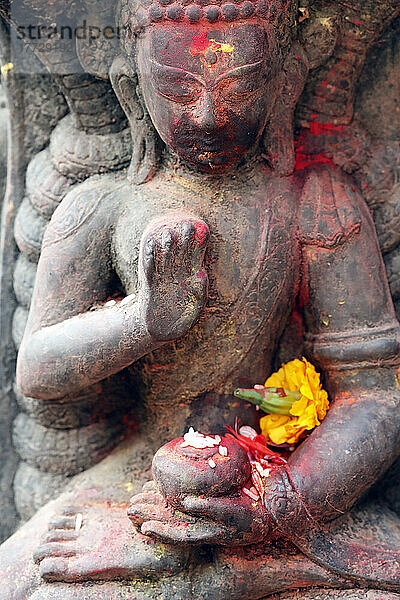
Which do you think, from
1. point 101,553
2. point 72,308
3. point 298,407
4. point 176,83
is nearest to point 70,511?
point 101,553

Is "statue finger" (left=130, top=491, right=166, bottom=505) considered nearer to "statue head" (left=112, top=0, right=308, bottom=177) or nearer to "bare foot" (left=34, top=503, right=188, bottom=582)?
"bare foot" (left=34, top=503, right=188, bottom=582)

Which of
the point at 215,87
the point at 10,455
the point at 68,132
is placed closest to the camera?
the point at 215,87

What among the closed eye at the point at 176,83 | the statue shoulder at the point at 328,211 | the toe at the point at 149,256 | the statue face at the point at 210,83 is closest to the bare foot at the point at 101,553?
the toe at the point at 149,256

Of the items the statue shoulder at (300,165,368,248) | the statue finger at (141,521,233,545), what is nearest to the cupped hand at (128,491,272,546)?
the statue finger at (141,521,233,545)

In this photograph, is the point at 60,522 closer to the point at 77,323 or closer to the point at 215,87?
the point at 77,323

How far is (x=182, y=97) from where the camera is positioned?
6.00 feet

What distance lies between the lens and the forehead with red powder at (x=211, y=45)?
5.83ft

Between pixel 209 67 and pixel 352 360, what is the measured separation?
2.68 ft

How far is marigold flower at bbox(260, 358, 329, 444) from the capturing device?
2.08 metres

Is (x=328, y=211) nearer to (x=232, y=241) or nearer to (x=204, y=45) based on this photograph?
(x=232, y=241)

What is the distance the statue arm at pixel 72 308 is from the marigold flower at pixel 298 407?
450 millimetres

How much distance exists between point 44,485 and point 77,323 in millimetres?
639

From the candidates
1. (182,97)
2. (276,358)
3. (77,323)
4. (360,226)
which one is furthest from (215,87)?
(276,358)

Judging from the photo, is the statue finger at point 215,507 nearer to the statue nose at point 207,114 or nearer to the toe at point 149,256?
the toe at point 149,256
